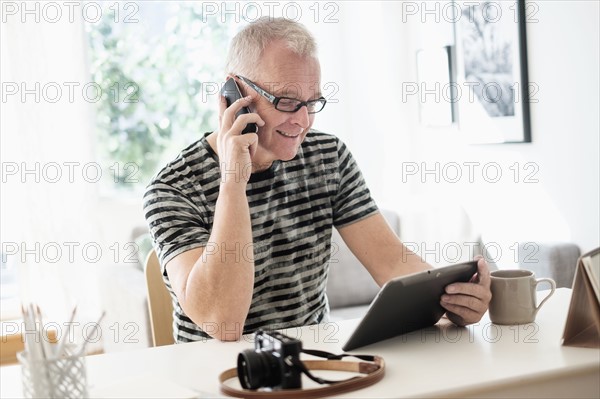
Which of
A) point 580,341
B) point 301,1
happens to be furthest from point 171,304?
point 301,1

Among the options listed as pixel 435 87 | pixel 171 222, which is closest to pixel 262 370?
pixel 171 222

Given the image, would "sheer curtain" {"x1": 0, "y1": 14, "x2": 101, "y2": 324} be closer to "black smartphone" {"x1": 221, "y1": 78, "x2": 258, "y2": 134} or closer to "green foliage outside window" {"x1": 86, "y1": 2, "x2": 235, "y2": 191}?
"green foliage outside window" {"x1": 86, "y1": 2, "x2": 235, "y2": 191}

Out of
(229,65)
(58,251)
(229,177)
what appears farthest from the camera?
(58,251)

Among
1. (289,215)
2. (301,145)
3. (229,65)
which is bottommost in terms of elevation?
(289,215)

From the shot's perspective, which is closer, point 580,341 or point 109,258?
point 580,341

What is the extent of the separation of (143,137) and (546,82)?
7.55 ft

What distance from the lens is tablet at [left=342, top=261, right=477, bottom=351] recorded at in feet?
4.47

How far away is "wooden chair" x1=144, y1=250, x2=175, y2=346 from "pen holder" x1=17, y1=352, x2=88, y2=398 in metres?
0.94

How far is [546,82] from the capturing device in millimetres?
3184

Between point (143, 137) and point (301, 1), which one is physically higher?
point (301, 1)

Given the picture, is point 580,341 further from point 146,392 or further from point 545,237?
point 545,237

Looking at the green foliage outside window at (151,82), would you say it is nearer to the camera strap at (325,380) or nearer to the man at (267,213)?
the man at (267,213)

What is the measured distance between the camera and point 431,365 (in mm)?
1302

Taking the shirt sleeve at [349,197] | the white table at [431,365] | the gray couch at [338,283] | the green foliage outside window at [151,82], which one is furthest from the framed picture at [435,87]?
the white table at [431,365]
